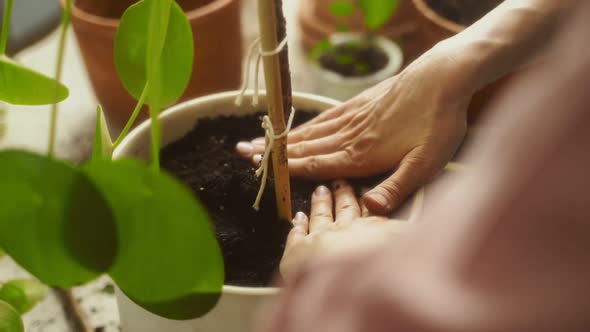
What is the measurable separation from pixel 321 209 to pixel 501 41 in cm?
22

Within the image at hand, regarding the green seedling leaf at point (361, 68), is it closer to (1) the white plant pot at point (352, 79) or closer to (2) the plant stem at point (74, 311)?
(1) the white plant pot at point (352, 79)

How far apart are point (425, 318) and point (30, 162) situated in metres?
0.20

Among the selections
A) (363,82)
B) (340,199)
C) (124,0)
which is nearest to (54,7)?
(124,0)

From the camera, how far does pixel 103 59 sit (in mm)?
694

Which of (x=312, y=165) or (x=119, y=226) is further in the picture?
(x=312, y=165)

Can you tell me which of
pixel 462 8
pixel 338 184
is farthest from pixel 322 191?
pixel 462 8

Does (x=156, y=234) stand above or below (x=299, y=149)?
above

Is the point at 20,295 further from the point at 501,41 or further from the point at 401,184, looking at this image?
the point at 501,41

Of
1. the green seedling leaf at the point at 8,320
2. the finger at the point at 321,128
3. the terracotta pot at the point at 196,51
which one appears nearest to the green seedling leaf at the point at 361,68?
the terracotta pot at the point at 196,51

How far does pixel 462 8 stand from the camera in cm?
87

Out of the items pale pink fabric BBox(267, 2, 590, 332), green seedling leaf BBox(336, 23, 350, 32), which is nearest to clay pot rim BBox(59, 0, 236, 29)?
green seedling leaf BBox(336, 23, 350, 32)

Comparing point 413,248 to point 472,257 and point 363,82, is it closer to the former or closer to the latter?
point 472,257

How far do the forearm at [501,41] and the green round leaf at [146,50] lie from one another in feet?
0.80

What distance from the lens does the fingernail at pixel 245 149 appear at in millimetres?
582
